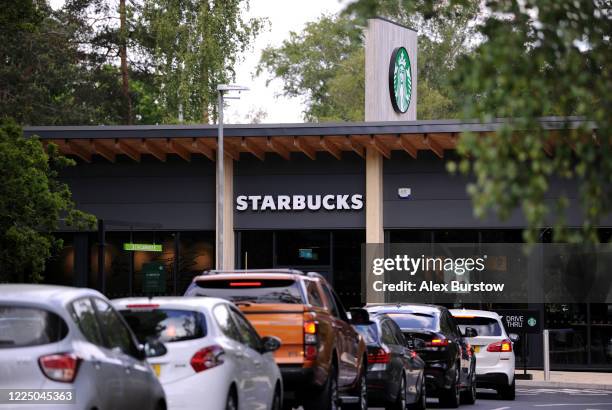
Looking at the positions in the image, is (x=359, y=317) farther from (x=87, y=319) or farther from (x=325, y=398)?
(x=87, y=319)

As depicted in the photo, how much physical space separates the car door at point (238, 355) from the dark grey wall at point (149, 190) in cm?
2654

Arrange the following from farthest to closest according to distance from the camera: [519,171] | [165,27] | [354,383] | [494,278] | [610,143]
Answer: [165,27]
[494,278]
[354,383]
[610,143]
[519,171]

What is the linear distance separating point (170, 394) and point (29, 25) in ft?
58.3

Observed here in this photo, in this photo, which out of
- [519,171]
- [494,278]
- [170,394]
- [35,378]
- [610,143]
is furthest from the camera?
[494,278]

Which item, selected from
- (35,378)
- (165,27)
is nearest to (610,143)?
(35,378)

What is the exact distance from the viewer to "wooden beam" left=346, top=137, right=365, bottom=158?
39.5 m

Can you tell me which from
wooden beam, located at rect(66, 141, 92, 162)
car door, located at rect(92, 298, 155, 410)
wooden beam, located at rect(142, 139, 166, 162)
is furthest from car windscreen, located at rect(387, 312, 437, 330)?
wooden beam, located at rect(66, 141, 92, 162)

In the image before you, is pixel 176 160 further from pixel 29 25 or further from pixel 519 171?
pixel 519 171

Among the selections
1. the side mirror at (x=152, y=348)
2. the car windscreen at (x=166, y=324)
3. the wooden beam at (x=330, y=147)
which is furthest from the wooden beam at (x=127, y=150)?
the side mirror at (x=152, y=348)

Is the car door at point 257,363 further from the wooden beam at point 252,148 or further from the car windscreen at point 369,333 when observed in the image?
the wooden beam at point 252,148

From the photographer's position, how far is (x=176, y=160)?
41875 mm

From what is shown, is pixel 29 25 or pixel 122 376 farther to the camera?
pixel 29 25

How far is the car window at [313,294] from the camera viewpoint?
17625 mm

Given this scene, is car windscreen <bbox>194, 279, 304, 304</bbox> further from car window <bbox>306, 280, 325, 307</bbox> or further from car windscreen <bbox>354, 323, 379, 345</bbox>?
car windscreen <bbox>354, 323, 379, 345</bbox>
